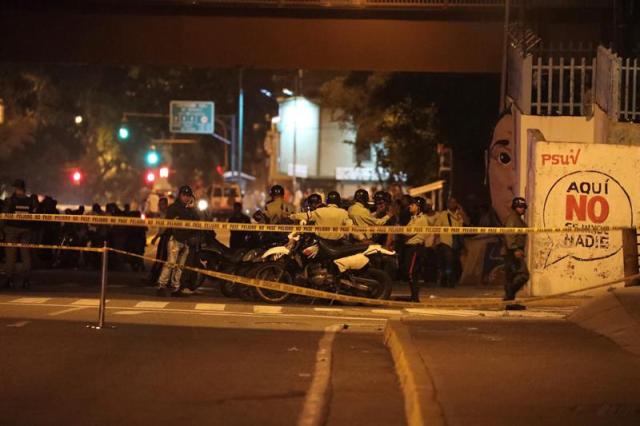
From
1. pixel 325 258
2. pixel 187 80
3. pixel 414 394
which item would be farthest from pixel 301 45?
pixel 187 80

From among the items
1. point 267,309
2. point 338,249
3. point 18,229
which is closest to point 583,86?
point 338,249

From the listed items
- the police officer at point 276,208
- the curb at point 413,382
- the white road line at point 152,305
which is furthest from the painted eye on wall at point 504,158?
the curb at point 413,382

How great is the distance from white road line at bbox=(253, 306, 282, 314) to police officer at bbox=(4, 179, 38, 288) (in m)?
4.27

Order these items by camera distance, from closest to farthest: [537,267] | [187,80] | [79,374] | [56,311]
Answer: [79,374]
[56,311]
[537,267]
[187,80]

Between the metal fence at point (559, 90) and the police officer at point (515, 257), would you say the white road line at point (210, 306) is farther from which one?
the metal fence at point (559, 90)

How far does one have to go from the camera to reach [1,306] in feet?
46.8

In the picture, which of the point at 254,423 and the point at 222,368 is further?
the point at 222,368

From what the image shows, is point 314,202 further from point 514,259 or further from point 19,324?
point 19,324

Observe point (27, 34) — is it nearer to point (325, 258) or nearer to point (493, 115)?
point (325, 258)

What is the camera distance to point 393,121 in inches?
1444

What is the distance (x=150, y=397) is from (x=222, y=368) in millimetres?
1399

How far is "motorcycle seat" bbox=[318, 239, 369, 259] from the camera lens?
1518 centimetres

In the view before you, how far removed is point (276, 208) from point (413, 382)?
1041 cm

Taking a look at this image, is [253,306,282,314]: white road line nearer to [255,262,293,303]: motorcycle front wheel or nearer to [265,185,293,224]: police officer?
[255,262,293,303]: motorcycle front wheel
